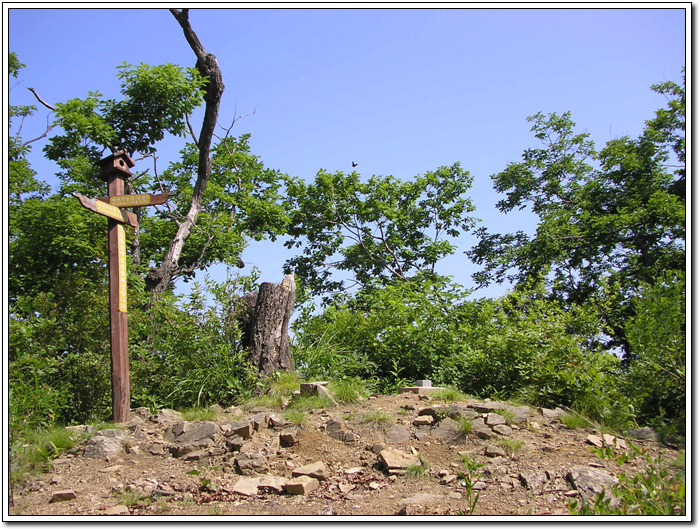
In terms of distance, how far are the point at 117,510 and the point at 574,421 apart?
4427 millimetres

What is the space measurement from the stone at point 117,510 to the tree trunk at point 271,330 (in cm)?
309

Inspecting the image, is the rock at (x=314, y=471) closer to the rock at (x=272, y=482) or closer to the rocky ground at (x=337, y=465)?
the rocky ground at (x=337, y=465)

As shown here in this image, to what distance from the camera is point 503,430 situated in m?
5.60

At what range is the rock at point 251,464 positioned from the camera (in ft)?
17.0

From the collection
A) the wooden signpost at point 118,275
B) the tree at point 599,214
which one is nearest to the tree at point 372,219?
the tree at point 599,214

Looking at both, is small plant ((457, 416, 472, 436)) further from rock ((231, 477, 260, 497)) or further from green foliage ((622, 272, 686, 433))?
rock ((231, 477, 260, 497))

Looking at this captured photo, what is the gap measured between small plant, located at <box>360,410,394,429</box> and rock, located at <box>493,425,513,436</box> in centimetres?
103

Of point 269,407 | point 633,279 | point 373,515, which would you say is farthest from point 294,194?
point 373,515

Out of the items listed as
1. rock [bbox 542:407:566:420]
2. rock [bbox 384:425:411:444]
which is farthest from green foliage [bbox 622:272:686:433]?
rock [bbox 384:425:411:444]

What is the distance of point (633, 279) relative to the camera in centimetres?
1440

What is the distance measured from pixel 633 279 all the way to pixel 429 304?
8.36m

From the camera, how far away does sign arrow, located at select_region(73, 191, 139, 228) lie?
659 cm

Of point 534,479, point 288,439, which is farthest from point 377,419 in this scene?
point 534,479
